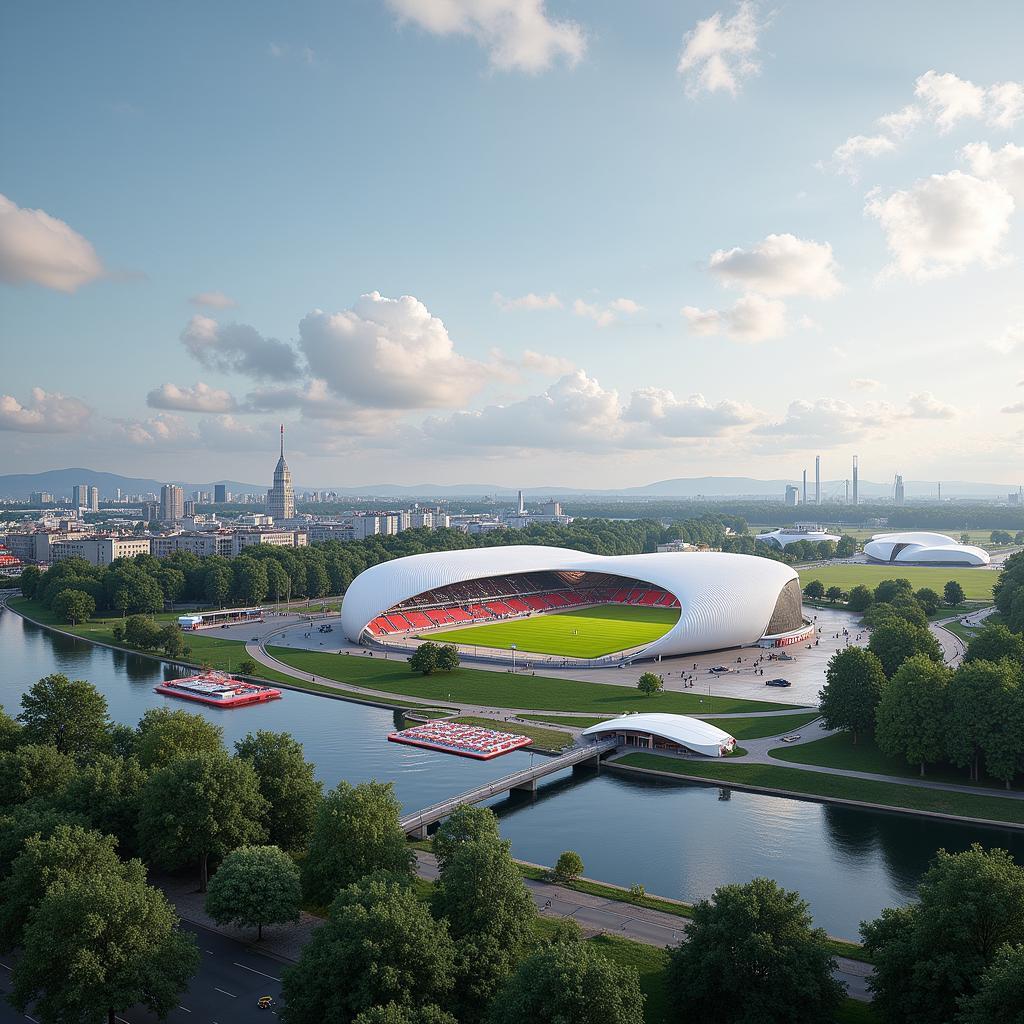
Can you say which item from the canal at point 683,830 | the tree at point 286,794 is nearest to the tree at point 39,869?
the tree at point 286,794

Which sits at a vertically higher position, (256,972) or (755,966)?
(755,966)

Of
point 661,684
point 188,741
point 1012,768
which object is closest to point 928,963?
point 1012,768

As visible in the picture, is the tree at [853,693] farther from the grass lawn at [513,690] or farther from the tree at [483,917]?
the tree at [483,917]

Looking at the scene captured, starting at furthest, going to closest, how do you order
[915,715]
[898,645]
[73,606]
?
[73,606] < [898,645] < [915,715]

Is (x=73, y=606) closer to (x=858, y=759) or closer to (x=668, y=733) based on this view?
(x=668, y=733)

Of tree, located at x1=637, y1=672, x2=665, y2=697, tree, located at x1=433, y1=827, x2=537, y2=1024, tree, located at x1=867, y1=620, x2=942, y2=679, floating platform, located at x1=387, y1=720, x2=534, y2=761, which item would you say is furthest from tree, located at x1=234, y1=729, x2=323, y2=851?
tree, located at x1=867, y1=620, x2=942, y2=679

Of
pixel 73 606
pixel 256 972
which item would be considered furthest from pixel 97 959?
pixel 73 606
